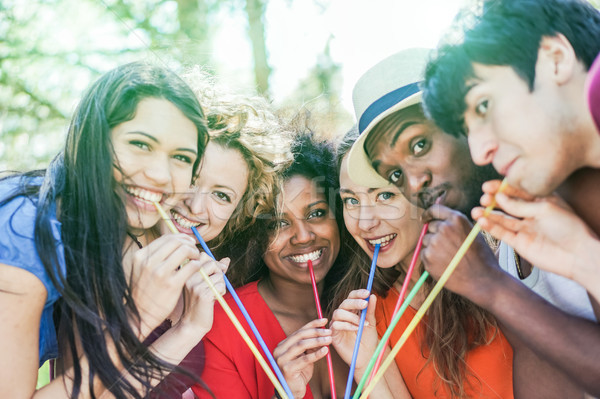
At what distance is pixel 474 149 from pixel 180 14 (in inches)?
137

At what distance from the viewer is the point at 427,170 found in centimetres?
166

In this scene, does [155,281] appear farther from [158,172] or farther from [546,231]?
[546,231]

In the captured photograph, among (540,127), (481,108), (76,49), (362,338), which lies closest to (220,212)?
(362,338)

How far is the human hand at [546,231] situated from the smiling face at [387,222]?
0.56 metres

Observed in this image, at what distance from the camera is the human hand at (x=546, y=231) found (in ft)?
3.72

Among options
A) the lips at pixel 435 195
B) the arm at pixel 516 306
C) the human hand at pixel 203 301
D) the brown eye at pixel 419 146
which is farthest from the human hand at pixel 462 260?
the human hand at pixel 203 301

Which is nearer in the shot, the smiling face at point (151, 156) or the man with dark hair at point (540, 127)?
the man with dark hair at point (540, 127)

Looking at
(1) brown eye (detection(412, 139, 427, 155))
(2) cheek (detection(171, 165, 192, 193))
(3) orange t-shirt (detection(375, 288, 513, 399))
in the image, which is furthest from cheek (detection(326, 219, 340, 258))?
(2) cheek (detection(171, 165, 192, 193))

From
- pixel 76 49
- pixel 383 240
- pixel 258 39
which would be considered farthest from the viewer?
pixel 258 39

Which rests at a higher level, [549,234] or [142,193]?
[142,193]

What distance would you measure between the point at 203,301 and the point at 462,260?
78 cm

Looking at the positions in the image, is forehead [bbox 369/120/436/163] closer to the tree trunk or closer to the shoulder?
the shoulder

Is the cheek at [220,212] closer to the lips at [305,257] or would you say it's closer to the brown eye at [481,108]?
the lips at [305,257]

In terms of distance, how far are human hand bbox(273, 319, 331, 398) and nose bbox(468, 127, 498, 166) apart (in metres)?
0.74
